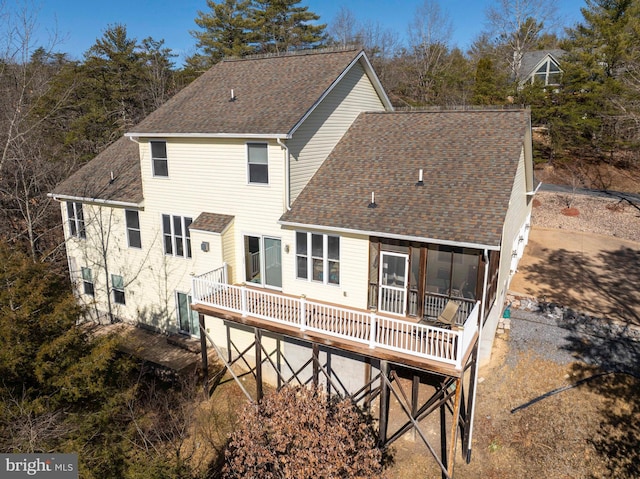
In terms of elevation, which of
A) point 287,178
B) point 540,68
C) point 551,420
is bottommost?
point 551,420

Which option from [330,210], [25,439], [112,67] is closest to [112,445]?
[25,439]

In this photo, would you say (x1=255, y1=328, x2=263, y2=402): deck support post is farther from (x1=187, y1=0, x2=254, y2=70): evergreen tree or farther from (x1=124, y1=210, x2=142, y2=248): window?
(x1=187, y1=0, x2=254, y2=70): evergreen tree

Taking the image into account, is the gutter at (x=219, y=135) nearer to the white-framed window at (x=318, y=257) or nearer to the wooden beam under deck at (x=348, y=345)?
the white-framed window at (x=318, y=257)

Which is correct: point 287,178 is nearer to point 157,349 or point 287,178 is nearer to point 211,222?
point 211,222

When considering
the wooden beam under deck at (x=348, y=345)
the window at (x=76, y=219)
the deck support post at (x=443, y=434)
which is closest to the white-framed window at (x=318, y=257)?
the wooden beam under deck at (x=348, y=345)

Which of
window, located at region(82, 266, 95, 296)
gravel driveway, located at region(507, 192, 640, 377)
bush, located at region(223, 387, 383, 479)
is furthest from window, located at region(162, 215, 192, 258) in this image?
gravel driveway, located at region(507, 192, 640, 377)

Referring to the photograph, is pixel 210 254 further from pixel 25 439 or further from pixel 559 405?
pixel 559 405

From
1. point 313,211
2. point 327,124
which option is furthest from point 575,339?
point 327,124
